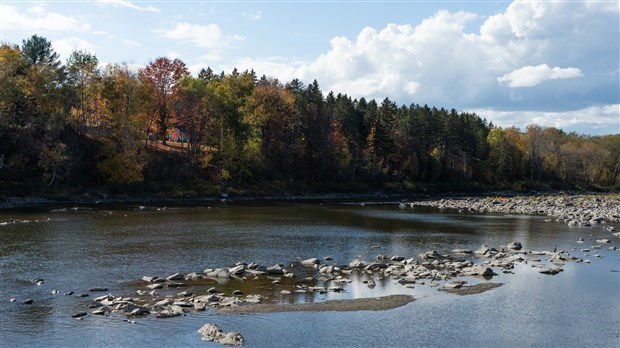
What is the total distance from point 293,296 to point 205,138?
79.7m

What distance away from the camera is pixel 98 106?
93.6 metres

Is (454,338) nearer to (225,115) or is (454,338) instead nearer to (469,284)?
(469,284)

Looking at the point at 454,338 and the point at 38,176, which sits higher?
the point at 38,176

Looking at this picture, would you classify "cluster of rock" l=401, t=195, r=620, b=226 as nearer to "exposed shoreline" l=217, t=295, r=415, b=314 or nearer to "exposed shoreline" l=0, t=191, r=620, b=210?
"exposed shoreline" l=0, t=191, r=620, b=210

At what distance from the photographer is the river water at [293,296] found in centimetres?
2134

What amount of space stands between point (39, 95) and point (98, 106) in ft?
32.0

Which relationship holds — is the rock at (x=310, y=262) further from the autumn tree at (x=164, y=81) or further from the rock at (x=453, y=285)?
the autumn tree at (x=164, y=81)

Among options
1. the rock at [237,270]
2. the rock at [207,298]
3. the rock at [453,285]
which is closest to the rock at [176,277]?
the rock at [237,270]

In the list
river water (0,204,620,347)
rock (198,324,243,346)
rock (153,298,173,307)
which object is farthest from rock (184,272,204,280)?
rock (198,324,243,346)

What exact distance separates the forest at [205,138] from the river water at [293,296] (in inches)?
961

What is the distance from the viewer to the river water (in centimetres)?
2134

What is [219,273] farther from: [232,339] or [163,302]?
[232,339]

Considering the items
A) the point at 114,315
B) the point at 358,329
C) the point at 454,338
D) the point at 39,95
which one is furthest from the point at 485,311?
the point at 39,95

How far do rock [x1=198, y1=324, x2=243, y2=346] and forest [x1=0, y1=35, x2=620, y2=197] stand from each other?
205 feet
